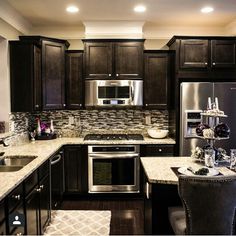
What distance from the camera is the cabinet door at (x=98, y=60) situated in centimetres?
445

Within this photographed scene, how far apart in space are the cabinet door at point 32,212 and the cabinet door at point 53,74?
1808 mm

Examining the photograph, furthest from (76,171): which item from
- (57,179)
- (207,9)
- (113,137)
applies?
(207,9)

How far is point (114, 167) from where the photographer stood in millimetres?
4227

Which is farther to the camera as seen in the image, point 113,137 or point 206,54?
point 113,137

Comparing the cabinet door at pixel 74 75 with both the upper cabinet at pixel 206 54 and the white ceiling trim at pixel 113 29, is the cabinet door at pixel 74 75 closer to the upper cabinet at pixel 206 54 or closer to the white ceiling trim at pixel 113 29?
the white ceiling trim at pixel 113 29

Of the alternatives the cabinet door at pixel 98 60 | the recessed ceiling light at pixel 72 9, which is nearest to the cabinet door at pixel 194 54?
the cabinet door at pixel 98 60

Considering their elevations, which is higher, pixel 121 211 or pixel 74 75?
pixel 74 75

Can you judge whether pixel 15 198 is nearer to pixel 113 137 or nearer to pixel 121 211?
pixel 121 211

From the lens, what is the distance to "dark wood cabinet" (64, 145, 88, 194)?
426cm

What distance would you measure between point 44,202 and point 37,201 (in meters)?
0.31

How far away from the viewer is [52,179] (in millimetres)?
3529

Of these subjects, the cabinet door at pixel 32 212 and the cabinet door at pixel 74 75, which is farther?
the cabinet door at pixel 74 75

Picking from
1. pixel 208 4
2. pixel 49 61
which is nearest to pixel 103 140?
pixel 49 61

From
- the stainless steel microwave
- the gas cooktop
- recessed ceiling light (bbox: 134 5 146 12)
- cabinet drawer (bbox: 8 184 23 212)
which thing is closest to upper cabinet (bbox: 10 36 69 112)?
the stainless steel microwave
